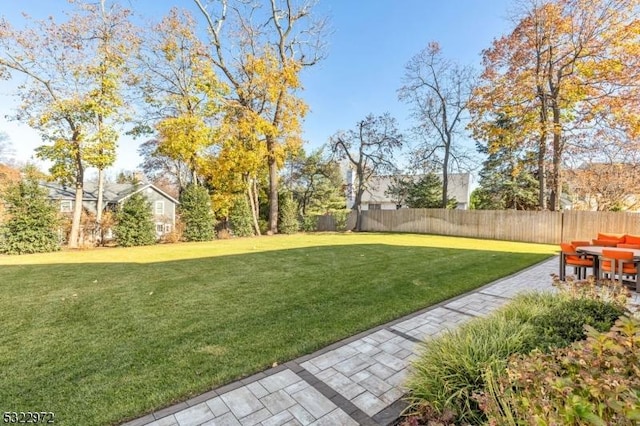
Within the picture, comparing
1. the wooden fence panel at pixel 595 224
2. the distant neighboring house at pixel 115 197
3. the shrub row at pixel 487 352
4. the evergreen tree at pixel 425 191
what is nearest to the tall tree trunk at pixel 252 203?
the distant neighboring house at pixel 115 197

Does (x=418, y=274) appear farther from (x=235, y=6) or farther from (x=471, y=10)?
(x=235, y=6)

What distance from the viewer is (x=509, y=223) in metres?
14.4

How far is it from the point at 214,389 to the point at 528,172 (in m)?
22.1

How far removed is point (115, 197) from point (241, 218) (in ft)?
36.7

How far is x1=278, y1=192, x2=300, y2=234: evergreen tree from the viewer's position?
18297 mm

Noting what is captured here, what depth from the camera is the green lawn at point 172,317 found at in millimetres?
2416

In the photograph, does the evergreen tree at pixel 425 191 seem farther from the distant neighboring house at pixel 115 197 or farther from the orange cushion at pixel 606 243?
the distant neighboring house at pixel 115 197

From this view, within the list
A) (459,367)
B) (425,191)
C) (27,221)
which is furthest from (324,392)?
(425,191)

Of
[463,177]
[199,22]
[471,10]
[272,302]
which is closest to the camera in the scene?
[272,302]

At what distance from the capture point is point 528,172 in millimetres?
18953

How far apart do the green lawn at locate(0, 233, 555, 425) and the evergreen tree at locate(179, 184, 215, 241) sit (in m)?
6.18

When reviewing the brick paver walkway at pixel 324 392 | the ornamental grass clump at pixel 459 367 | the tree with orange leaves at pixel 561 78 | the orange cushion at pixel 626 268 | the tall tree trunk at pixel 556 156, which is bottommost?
the brick paver walkway at pixel 324 392

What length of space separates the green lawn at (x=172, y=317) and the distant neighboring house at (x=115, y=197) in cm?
745

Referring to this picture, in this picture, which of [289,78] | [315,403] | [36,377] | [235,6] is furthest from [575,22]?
[36,377]
